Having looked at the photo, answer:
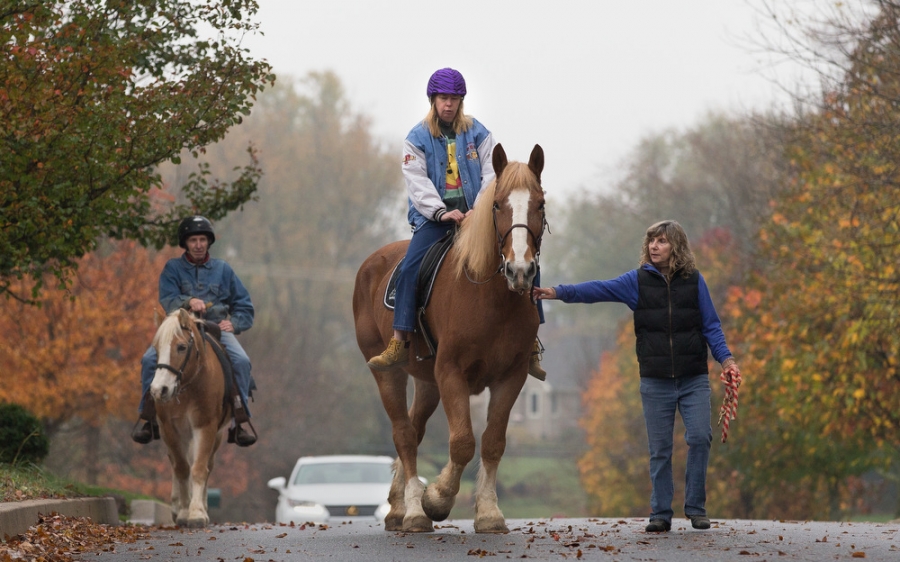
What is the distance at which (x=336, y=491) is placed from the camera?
70.0 ft

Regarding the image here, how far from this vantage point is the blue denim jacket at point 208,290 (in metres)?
14.3

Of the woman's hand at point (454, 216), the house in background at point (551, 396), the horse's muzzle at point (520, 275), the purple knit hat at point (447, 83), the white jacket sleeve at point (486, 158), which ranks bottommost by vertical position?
the house in background at point (551, 396)

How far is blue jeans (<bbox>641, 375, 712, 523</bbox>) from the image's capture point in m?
9.83

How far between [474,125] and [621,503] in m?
37.8

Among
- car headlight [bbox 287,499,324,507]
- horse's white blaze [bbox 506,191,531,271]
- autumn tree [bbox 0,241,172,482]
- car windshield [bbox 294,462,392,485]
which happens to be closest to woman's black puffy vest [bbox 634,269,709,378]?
horse's white blaze [bbox 506,191,531,271]

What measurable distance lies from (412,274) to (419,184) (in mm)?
690

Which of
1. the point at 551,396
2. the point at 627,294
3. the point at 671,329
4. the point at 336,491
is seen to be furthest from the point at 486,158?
the point at 551,396

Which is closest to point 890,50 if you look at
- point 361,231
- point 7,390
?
point 7,390

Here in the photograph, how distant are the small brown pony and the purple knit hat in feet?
12.8

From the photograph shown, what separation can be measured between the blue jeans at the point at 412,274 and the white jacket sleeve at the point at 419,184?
0.15 m

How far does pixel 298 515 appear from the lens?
20703mm

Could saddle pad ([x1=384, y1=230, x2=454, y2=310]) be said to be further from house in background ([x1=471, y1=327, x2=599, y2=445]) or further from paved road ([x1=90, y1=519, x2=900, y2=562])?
house in background ([x1=471, y1=327, x2=599, y2=445])

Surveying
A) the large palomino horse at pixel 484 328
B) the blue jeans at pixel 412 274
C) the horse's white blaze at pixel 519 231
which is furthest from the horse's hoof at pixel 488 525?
the horse's white blaze at pixel 519 231

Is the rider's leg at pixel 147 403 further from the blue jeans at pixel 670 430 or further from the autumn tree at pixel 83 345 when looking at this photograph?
the autumn tree at pixel 83 345
